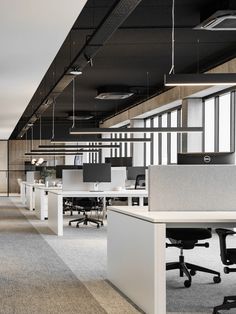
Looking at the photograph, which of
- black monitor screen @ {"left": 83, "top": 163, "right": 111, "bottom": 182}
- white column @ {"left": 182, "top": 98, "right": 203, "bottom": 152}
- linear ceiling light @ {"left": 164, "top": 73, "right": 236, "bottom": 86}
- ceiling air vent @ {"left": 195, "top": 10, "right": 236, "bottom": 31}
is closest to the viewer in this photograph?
linear ceiling light @ {"left": 164, "top": 73, "right": 236, "bottom": 86}

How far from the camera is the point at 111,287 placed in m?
6.10

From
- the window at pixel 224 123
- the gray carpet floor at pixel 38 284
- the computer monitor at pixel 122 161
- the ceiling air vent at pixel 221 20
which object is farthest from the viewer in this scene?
the computer monitor at pixel 122 161

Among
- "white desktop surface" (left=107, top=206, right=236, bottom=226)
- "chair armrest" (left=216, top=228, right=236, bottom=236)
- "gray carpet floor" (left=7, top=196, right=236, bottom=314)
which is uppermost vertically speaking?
"white desktop surface" (left=107, top=206, right=236, bottom=226)

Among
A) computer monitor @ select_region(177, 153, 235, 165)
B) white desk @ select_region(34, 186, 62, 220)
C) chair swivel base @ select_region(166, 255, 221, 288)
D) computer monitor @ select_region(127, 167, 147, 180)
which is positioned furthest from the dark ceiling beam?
computer monitor @ select_region(127, 167, 147, 180)

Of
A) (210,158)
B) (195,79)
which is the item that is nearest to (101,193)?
(195,79)

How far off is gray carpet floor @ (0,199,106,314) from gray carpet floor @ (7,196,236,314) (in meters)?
0.10

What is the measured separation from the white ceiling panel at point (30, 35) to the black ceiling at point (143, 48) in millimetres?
583

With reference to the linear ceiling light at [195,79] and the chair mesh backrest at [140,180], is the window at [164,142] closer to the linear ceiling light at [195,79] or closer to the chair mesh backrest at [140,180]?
the chair mesh backrest at [140,180]

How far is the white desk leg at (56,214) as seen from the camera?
10.9m

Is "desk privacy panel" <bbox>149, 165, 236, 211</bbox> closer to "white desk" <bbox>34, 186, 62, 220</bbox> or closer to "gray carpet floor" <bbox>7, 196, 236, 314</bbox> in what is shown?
"gray carpet floor" <bbox>7, 196, 236, 314</bbox>

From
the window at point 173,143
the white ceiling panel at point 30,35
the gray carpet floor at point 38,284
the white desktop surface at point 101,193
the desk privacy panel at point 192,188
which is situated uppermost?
the white ceiling panel at point 30,35

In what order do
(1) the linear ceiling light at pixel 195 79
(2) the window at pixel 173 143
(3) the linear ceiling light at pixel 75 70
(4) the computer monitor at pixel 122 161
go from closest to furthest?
(1) the linear ceiling light at pixel 195 79 → (3) the linear ceiling light at pixel 75 70 → (4) the computer monitor at pixel 122 161 → (2) the window at pixel 173 143

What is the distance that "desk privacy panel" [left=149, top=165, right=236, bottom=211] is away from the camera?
18.3ft

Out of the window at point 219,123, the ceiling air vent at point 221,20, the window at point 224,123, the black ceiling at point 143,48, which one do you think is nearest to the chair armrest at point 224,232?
the black ceiling at point 143,48
